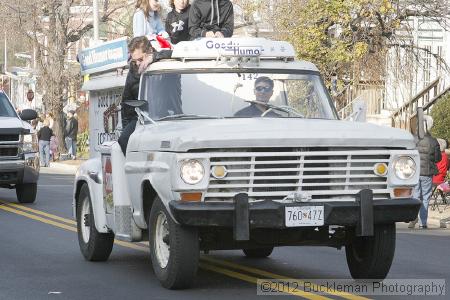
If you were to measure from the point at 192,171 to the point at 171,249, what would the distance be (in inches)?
27.4

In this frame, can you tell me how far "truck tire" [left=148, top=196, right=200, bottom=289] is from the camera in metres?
9.81

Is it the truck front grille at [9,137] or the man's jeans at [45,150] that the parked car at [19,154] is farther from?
the man's jeans at [45,150]

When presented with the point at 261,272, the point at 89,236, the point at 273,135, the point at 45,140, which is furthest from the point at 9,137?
the point at 45,140

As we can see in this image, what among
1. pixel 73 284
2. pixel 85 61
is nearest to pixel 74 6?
pixel 85 61

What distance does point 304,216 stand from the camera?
9.67 meters

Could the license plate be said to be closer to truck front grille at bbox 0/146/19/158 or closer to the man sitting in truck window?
the man sitting in truck window

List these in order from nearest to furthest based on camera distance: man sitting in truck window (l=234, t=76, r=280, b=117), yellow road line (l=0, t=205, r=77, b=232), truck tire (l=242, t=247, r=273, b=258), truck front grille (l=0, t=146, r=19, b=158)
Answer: man sitting in truck window (l=234, t=76, r=280, b=117), truck tire (l=242, t=247, r=273, b=258), yellow road line (l=0, t=205, r=77, b=232), truck front grille (l=0, t=146, r=19, b=158)

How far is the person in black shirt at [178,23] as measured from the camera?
13039 millimetres

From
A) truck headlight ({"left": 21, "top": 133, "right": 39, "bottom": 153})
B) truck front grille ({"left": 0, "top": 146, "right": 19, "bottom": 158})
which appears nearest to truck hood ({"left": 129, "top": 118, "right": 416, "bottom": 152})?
truck front grille ({"left": 0, "top": 146, "right": 19, "bottom": 158})

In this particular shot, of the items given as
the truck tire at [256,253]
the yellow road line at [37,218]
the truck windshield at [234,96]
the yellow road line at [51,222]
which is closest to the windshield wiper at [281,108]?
the truck windshield at [234,96]

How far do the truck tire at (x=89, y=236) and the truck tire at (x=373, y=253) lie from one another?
9.22 ft

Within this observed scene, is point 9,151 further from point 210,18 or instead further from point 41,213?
point 210,18

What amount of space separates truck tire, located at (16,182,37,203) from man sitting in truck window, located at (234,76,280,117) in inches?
429

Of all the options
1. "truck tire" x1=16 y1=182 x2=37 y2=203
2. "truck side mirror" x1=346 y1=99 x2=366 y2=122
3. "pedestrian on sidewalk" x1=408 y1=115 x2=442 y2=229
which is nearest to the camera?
"truck side mirror" x1=346 y1=99 x2=366 y2=122
